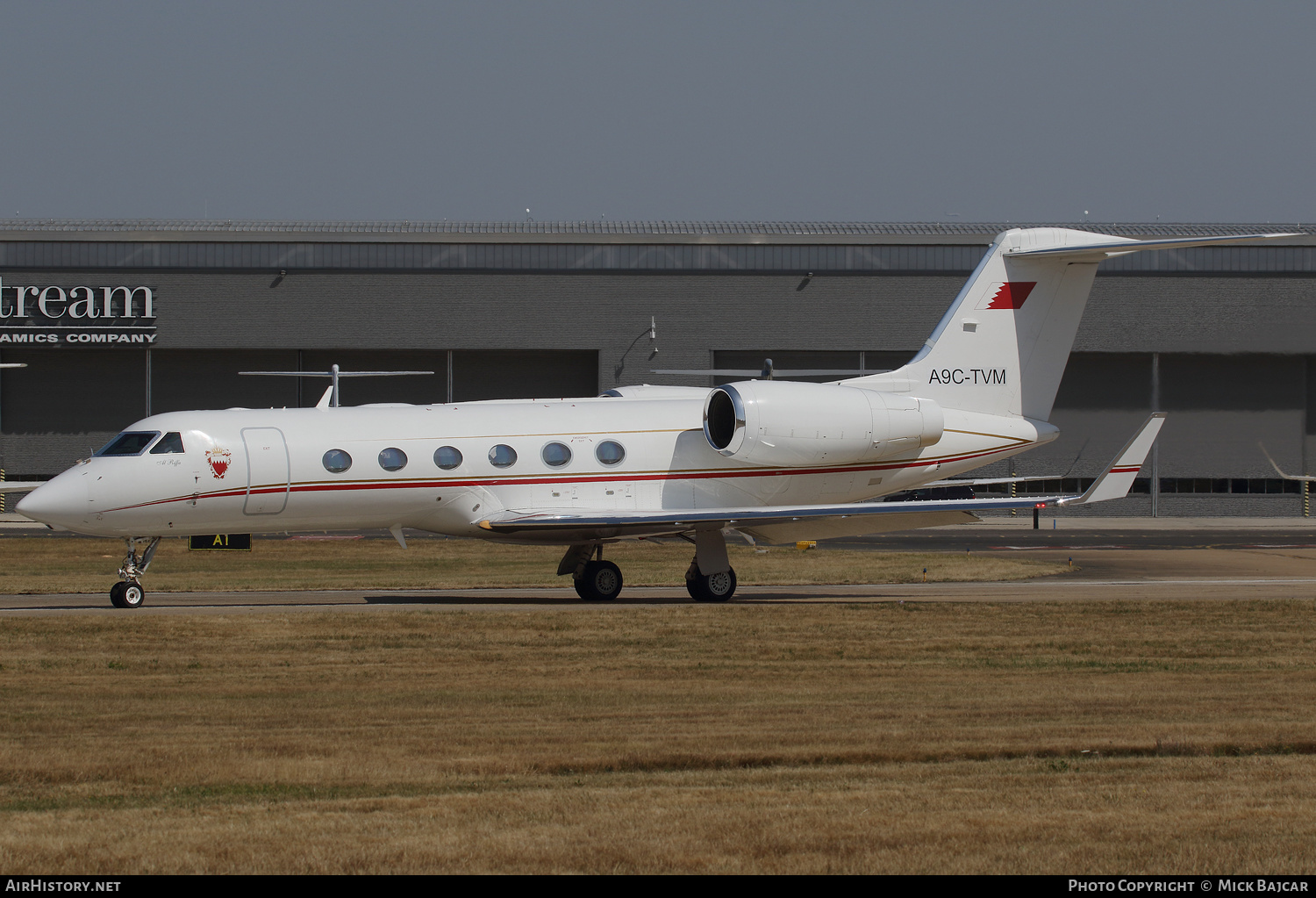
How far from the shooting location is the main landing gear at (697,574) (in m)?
20.8

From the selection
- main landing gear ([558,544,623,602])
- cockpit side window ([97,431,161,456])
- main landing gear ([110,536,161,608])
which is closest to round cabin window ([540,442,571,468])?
main landing gear ([558,544,623,602])

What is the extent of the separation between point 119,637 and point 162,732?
5.86 m

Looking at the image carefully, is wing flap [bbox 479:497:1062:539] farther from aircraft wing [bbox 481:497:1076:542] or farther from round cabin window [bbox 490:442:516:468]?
round cabin window [bbox 490:442:516:468]

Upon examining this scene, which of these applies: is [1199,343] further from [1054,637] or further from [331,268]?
[1054,637]

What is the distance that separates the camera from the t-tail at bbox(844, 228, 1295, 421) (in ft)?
74.9

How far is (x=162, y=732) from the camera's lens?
34.3ft

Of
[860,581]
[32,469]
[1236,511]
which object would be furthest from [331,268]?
[1236,511]

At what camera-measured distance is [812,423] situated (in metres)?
21.2

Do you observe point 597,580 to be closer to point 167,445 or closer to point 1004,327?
point 167,445

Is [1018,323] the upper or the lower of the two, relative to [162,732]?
upper

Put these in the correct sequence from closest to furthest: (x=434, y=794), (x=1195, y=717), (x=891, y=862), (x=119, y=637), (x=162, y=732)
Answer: (x=891, y=862) → (x=434, y=794) → (x=162, y=732) → (x=1195, y=717) → (x=119, y=637)

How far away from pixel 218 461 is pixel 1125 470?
13416 mm

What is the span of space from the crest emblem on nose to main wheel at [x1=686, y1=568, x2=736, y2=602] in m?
7.20

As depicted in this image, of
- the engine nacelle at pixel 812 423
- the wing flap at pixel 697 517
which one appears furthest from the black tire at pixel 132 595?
the engine nacelle at pixel 812 423
